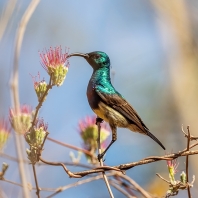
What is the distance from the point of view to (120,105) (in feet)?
7.88

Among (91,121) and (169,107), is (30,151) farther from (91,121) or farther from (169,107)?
(169,107)

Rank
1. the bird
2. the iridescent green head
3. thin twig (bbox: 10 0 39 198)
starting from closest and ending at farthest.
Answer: thin twig (bbox: 10 0 39 198) → the bird → the iridescent green head

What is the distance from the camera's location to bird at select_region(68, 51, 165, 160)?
220cm

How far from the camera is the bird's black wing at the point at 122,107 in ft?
7.43

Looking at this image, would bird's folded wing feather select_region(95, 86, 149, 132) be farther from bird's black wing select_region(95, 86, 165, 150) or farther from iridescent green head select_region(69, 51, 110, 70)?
iridescent green head select_region(69, 51, 110, 70)

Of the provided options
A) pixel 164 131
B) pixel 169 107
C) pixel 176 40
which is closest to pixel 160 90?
pixel 169 107

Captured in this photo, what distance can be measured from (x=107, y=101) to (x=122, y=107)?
130mm

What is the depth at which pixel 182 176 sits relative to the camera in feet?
5.48

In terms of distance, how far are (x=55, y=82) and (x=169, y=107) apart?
4.24 meters

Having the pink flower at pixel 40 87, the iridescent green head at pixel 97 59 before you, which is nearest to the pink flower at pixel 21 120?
the pink flower at pixel 40 87

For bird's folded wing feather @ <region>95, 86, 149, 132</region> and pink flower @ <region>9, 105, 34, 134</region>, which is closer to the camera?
pink flower @ <region>9, 105, 34, 134</region>

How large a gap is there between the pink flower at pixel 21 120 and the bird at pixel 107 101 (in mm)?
506

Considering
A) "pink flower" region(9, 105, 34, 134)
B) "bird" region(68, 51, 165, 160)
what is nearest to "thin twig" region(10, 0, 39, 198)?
"pink flower" region(9, 105, 34, 134)

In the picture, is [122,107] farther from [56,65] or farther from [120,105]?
[56,65]
